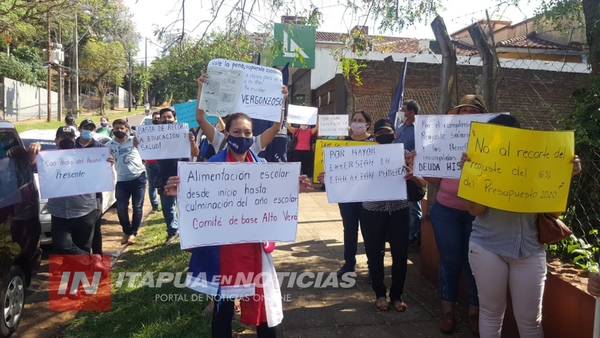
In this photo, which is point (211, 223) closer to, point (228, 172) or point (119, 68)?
point (228, 172)

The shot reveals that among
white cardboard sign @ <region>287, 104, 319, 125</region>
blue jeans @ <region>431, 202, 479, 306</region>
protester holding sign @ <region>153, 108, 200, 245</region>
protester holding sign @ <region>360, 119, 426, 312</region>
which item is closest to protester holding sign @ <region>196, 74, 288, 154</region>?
protester holding sign @ <region>360, 119, 426, 312</region>

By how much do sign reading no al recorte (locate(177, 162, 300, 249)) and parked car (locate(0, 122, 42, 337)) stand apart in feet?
5.95

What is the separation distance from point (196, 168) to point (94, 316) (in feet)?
7.61

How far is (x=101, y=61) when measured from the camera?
44.7 meters

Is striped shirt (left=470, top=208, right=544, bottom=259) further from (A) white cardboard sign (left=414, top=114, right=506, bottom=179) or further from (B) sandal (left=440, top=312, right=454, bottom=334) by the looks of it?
(B) sandal (left=440, top=312, right=454, bottom=334)

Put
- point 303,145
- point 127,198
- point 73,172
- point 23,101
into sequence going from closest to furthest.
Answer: point 73,172, point 127,198, point 303,145, point 23,101

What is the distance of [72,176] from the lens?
471cm

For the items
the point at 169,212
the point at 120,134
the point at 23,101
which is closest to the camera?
the point at 169,212

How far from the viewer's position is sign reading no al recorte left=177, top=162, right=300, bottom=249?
2.89 m

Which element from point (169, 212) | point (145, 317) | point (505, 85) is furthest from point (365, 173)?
point (505, 85)

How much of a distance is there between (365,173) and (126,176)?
420cm

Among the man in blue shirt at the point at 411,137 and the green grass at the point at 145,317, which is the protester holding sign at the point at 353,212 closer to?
the man in blue shirt at the point at 411,137

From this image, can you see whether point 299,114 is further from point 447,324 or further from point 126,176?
point 447,324

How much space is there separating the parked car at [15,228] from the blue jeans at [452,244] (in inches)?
142
